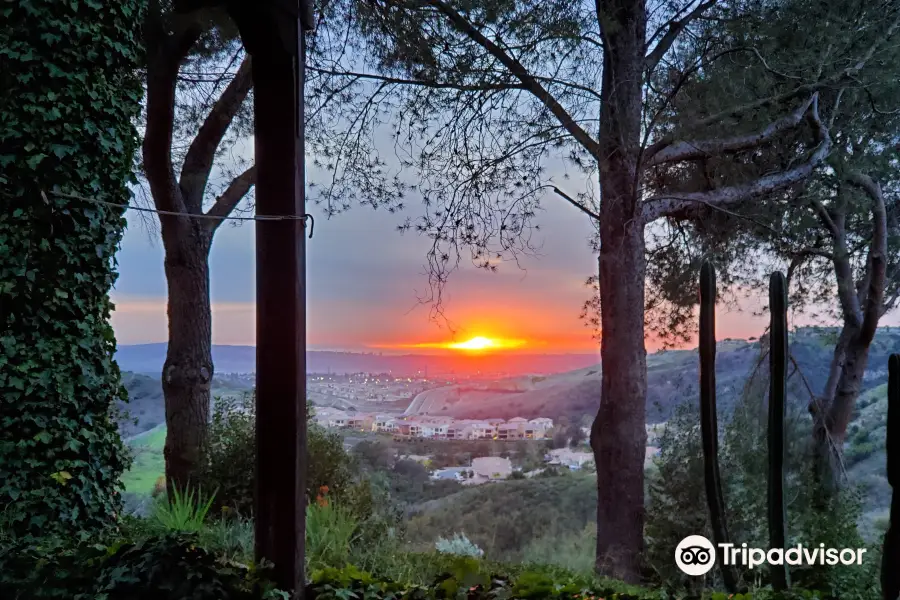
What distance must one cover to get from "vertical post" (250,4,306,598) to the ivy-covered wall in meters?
1.03

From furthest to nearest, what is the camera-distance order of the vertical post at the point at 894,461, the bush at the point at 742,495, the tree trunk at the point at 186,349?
the tree trunk at the point at 186,349 < the bush at the point at 742,495 < the vertical post at the point at 894,461

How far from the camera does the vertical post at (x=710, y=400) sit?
2.15 m

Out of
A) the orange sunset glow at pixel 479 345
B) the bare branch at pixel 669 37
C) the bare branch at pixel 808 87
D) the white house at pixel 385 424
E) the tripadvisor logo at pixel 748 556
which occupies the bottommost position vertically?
the tripadvisor logo at pixel 748 556

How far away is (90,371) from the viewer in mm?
2510

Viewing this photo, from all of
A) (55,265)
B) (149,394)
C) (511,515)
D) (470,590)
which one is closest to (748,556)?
(511,515)

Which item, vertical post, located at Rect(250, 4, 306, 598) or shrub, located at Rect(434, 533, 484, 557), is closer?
vertical post, located at Rect(250, 4, 306, 598)

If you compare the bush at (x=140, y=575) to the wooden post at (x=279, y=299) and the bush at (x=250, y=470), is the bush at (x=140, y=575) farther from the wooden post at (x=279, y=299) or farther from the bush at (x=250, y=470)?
the bush at (x=250, y=470)

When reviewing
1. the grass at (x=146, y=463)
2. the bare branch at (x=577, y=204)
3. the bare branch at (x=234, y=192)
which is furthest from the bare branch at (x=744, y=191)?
the grass at (x=146, y=463)

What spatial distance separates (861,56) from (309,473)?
4.24 meters

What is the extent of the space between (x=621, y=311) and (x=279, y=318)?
2.38 meters

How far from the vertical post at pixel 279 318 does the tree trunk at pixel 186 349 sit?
269 centimetres

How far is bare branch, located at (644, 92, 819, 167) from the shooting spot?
3877 millimetres

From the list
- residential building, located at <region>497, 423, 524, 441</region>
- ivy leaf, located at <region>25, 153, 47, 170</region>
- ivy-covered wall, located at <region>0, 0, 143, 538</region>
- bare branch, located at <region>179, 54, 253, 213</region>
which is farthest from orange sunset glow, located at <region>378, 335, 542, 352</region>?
ivy leaf, located at <region>25, 153, 47, 170</region>

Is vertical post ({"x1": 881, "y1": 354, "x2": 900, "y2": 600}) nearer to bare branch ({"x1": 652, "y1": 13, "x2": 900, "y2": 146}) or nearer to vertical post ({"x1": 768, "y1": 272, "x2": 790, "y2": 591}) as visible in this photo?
vertical post ({"x1": 768, "y1": 272, "x2": 790, "y2": 591})
